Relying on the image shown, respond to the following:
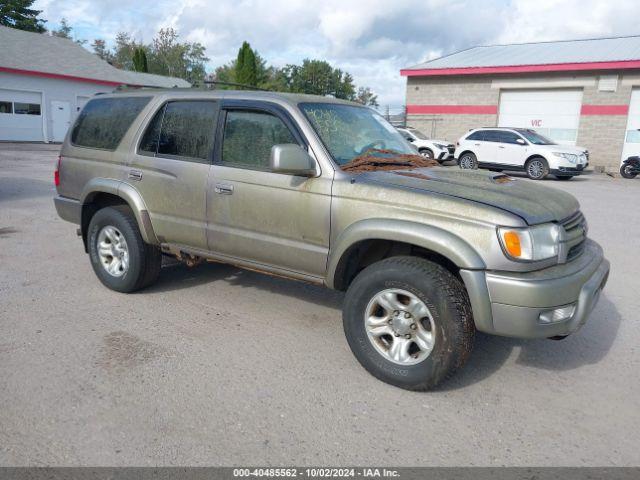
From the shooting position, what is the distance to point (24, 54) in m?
29.8

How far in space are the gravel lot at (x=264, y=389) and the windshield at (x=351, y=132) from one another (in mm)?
1468

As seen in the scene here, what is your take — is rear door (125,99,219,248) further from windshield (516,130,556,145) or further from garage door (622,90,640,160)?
garage door (622,90,640,160)

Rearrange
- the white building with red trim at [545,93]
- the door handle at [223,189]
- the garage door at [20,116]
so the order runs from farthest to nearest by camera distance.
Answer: the garage door at [20,116]
the white building with red trim at [545,93]
the door handle at [223,189]

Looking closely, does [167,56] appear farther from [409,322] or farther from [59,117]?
[409,322]

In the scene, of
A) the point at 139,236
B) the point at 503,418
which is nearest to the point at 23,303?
the point at 139,236

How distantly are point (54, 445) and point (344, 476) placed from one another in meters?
1.51

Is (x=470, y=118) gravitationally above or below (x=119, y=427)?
above

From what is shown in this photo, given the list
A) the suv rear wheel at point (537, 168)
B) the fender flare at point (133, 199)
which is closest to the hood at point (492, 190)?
the fender flare at point (133, 199)

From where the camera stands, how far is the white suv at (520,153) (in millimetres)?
17703

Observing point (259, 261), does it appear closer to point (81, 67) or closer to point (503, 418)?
point (503, 418)

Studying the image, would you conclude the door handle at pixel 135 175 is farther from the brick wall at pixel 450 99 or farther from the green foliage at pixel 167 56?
the green foliage at pixel 167 56

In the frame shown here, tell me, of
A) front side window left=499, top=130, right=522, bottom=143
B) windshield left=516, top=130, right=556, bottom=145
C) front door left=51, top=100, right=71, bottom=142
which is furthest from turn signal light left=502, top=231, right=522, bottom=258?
front door left=51, top=100, right=71, bottom=142

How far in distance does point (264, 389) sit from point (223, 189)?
163cm

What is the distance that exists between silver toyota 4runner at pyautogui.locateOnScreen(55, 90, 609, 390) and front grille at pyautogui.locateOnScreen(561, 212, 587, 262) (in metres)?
0.02
